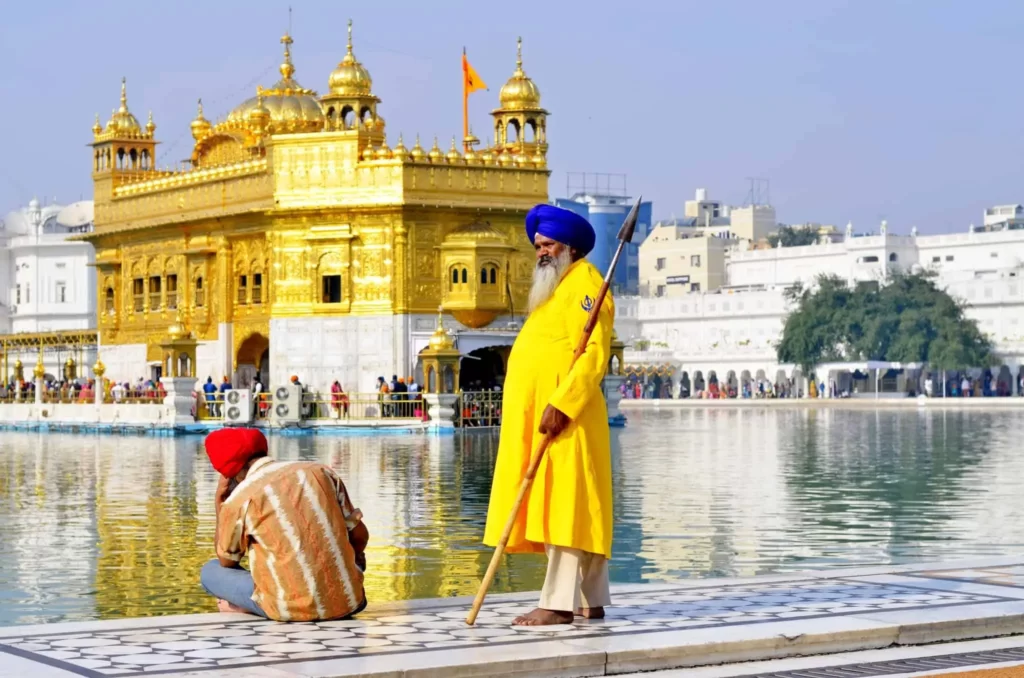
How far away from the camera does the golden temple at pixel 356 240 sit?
38125 mm

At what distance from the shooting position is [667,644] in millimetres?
7082

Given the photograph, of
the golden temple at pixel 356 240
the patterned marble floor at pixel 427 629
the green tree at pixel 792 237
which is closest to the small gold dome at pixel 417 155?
the golden temple at pixel 356 240

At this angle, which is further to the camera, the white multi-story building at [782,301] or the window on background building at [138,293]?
the white multi-story building at [782,301]

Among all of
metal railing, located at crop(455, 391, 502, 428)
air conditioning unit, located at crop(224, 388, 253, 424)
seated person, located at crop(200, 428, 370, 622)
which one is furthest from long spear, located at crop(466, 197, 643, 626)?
air conditioning unit, located at crop(224, 388, 253, 424)

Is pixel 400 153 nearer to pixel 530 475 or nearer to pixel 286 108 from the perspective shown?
pixel 286 108

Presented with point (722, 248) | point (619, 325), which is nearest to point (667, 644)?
point (619, 325)

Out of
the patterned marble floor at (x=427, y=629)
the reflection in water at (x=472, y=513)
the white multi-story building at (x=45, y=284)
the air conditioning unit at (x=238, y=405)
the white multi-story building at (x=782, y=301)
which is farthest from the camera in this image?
the white multi-story building at (x=45, y=284)

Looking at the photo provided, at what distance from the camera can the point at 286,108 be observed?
43.7 metres

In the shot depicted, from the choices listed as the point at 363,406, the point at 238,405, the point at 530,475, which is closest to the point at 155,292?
the point at 363,406

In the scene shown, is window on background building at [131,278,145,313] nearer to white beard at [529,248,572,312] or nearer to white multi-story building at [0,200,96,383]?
white multi-story building at [0,200,96,383]

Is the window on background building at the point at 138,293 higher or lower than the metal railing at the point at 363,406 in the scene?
higher

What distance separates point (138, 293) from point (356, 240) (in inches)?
356

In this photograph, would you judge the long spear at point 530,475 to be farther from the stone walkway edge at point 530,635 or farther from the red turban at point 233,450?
the red turban at point 233,450

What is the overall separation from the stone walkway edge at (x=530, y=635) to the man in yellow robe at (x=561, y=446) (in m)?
0.22
